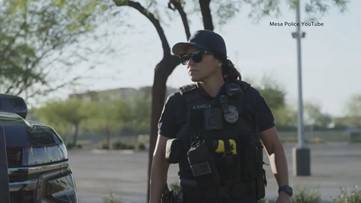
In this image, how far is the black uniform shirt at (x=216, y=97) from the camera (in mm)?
3689

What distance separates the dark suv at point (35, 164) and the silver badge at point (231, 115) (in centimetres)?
87

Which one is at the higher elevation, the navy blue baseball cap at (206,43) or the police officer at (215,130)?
the navy blue baseball cap at (206,43)

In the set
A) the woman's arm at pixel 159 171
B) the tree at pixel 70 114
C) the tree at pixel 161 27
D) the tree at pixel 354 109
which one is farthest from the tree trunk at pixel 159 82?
the tree at pixel 354 109

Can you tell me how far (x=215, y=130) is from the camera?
3.57m

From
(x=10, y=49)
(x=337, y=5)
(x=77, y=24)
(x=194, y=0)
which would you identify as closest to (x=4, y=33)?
(x=10, y=49)

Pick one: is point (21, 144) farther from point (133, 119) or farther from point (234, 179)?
point (133, 119)

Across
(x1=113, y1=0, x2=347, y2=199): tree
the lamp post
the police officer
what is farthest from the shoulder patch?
the lamp post

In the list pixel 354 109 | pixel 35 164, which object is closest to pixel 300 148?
pixel 35 164

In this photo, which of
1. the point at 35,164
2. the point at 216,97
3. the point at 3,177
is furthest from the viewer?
the point at 216,97

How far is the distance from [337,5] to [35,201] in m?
6.65

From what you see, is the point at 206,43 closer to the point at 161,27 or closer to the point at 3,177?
the point at 3,177

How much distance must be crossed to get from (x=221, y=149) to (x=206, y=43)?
57 centimetres

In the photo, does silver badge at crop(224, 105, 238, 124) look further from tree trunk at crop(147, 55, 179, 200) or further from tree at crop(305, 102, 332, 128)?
tree at crop(305, 102, 332, 128)

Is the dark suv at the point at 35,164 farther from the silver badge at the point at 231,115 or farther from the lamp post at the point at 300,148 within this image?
the lamp post at the point at 300,148
